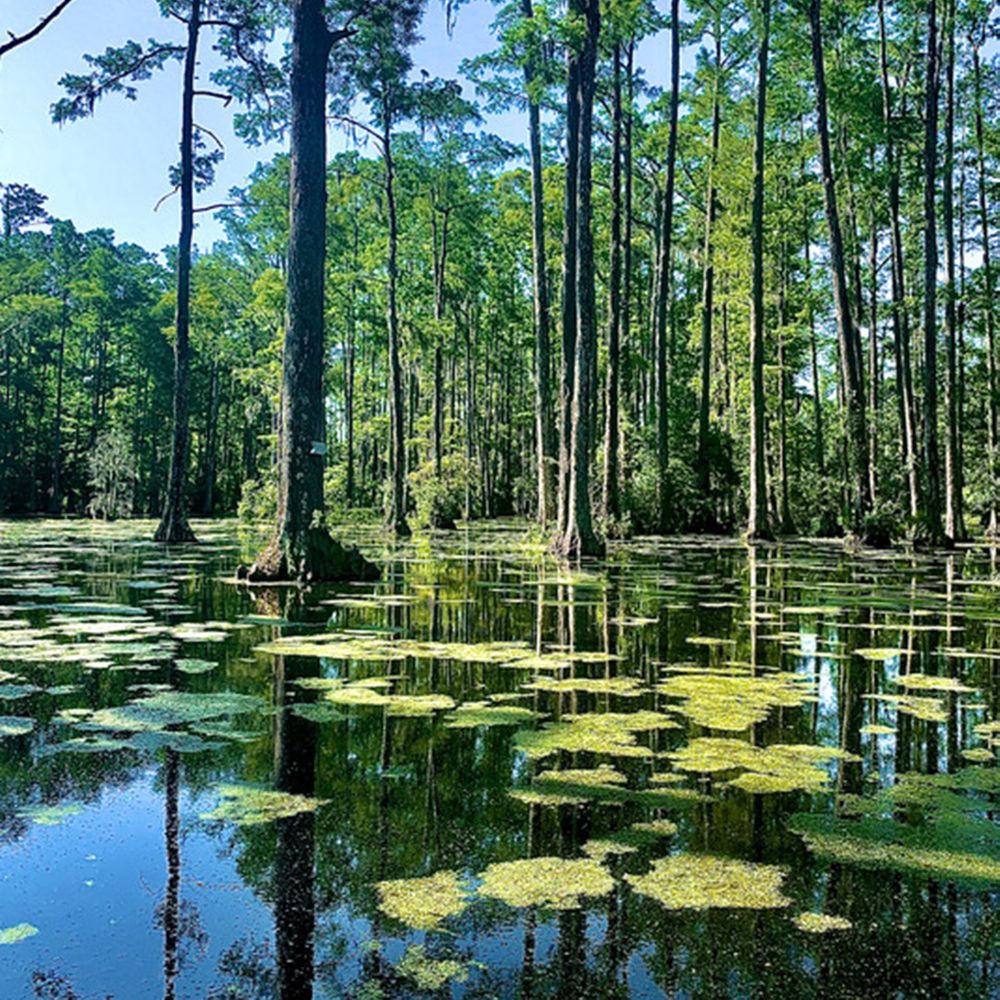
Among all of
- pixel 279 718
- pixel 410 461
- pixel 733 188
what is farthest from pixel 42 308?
pixel 279 718

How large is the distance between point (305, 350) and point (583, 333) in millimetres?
5001

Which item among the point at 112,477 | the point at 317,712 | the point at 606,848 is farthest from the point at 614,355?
the point at 112,477

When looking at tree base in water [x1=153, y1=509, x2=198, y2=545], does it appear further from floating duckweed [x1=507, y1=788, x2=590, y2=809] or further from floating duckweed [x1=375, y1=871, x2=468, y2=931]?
floating duckweed [x1=375, y1=871, x2=468, y2=931]

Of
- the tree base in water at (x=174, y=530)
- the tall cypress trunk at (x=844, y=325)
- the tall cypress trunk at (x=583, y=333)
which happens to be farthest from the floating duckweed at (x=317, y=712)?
the tall cypress trunk at (x=844, y=325)

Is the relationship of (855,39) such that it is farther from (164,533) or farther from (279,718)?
(279,718)

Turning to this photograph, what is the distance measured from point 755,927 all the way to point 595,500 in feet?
57.3

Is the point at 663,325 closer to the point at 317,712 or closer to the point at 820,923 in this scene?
the point at 317,712

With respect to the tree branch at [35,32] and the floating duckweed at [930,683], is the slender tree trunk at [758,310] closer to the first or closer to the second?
the floating duckweed at [930,683]

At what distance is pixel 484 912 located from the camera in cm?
193

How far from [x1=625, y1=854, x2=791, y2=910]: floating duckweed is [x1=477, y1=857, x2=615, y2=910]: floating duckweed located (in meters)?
0.10

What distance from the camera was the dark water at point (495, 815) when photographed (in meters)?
1.72

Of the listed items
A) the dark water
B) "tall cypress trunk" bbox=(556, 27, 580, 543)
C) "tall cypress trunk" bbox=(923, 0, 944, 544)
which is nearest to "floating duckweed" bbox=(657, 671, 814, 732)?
the dark water

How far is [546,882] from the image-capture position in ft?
6.84

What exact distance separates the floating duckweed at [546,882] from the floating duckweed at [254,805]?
73cm
